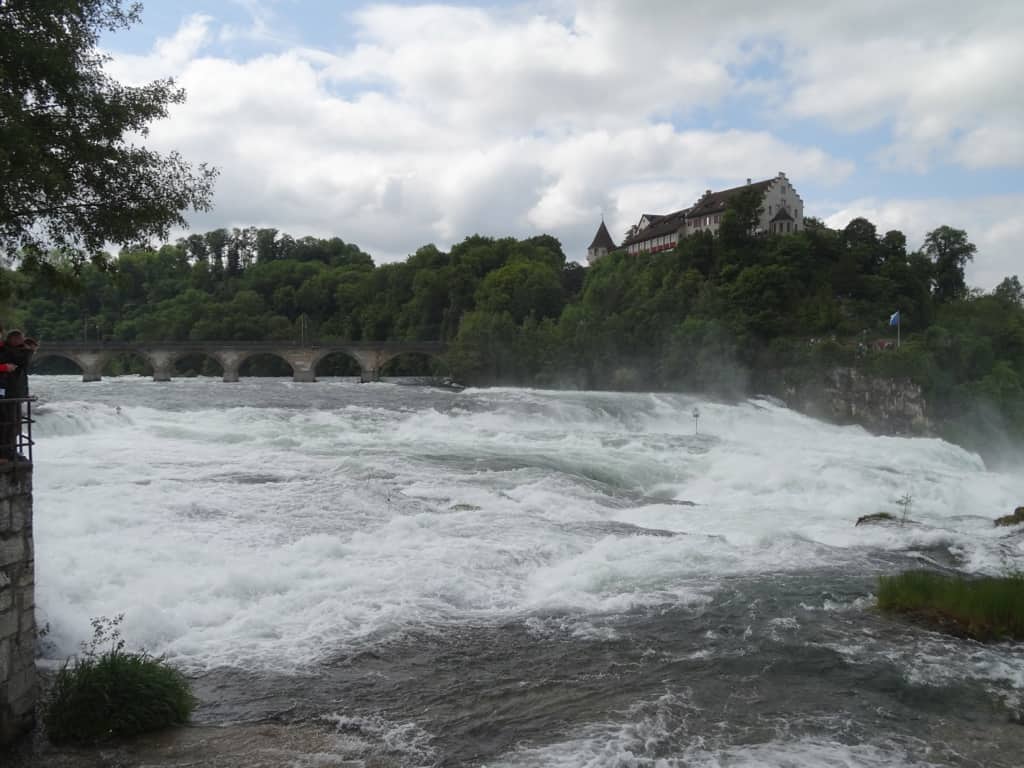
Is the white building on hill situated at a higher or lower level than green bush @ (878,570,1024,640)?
higher

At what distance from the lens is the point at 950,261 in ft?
235

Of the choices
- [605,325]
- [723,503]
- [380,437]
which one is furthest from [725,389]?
[723,503]

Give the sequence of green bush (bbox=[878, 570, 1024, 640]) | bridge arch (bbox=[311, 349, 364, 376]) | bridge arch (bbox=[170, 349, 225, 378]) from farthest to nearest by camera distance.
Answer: bridge arch (bbox=[311, 349, 364, 376]) → bridge arch (bbox=[170, 349, 225, 378]) → green bush (bbox=[878, 570, 1024, 640])

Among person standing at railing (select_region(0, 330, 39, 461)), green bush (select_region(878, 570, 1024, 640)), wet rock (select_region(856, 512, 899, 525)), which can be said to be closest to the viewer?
person standing at railing (select_region(0, 330, 39, 461))

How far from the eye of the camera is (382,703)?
7.66 m

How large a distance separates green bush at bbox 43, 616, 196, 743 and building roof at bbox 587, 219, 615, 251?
113 m

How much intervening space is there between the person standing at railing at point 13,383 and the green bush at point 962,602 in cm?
1009

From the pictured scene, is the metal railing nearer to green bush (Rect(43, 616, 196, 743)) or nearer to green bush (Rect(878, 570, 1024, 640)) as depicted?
green bush (Rect(43, 616, 196, 743))

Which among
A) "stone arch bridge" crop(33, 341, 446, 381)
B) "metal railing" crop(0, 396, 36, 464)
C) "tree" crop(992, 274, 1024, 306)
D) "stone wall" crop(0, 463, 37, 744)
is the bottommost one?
"stone wall" crop(0, 463, 37, 744)

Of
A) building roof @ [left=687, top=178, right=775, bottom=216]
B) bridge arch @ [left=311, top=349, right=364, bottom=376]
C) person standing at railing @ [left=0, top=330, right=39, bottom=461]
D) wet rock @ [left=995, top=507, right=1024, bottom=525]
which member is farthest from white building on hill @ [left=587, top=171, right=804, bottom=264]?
person standing at railing @ [left=0, top=330, right=39, bottom=461]

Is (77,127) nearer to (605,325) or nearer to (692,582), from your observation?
(692,582)

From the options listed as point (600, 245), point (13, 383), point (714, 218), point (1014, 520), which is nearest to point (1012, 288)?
point (714, 218)

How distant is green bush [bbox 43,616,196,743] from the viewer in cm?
673

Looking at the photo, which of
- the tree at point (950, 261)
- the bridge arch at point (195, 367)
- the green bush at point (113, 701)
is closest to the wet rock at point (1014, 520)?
the green bush at point (113, 701)
